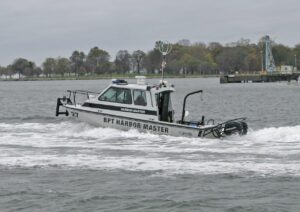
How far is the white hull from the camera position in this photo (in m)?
23.4

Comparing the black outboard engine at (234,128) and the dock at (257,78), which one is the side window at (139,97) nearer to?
the black outboard engine at (234,128)

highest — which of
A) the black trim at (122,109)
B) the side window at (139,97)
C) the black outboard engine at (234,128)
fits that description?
the side window at (139,97)

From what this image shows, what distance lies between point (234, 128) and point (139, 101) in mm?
4122

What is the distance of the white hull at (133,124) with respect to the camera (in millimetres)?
23391

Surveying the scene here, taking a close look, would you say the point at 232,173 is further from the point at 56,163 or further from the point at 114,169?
the point at 56,163

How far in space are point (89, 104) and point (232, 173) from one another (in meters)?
11.5

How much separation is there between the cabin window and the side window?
234 mm

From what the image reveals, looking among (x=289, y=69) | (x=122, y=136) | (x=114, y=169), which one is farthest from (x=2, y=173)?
(x=289, y=69)

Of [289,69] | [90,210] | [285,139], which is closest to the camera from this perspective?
[90,210]

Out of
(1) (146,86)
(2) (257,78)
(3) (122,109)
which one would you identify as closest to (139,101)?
(1) (146,86)

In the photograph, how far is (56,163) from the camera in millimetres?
18312

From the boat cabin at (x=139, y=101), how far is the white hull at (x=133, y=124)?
0.24 m

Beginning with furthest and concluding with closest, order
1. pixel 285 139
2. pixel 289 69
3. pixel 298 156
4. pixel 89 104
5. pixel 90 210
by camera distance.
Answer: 1. pixel 289 69
2. pixel 89 104
3. pixel 285 139
4. pixel 298 156
5. pixel 90 210

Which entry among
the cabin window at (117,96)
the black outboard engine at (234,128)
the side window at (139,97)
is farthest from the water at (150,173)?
the cabin window at (117,96)
